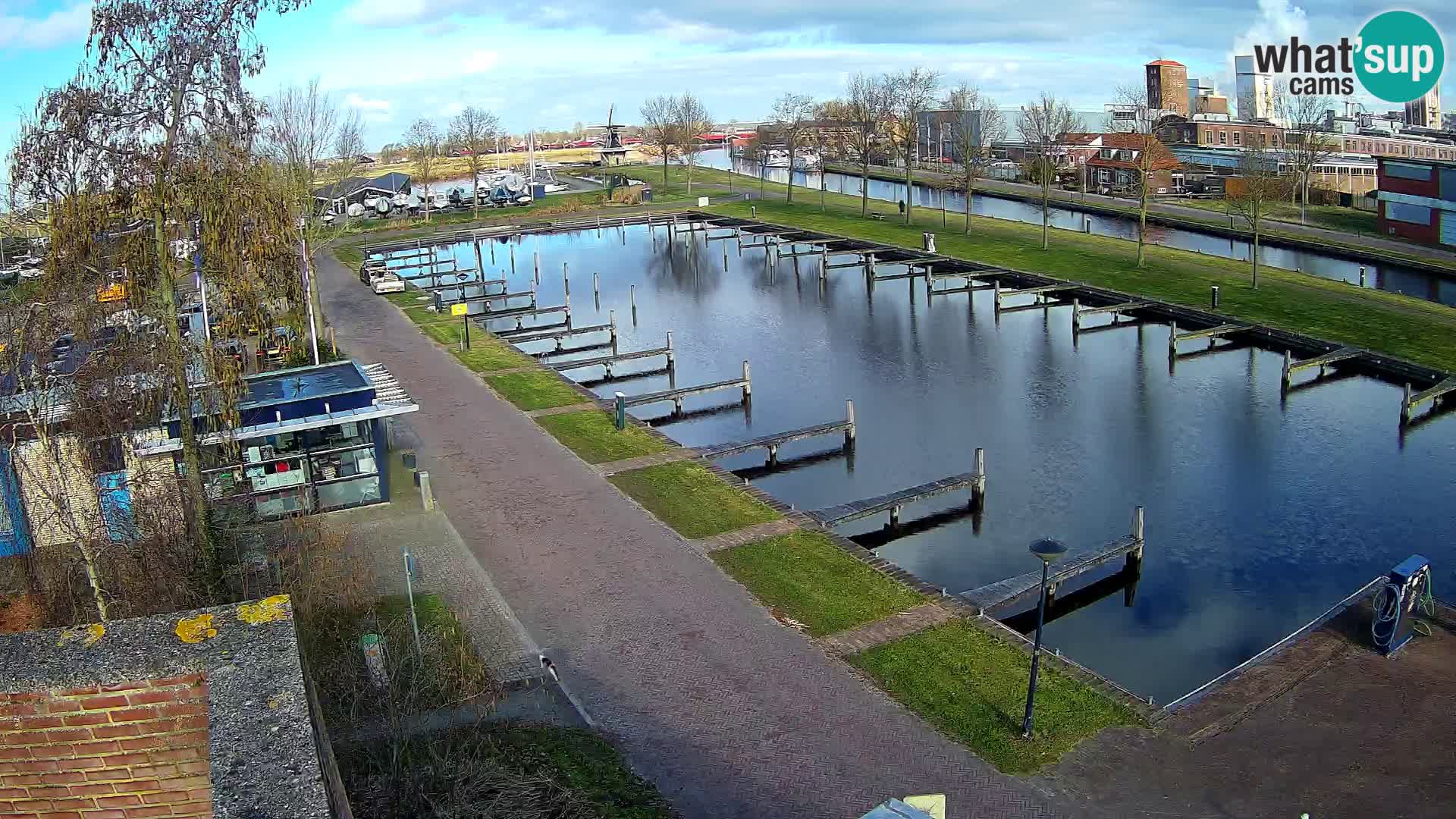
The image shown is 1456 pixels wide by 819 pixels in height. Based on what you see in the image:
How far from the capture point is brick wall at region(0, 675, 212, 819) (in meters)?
6.04

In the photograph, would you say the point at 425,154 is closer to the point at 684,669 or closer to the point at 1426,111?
the point at 684,669

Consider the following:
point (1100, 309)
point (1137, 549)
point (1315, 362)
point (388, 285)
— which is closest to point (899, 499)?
point (1137, 549)

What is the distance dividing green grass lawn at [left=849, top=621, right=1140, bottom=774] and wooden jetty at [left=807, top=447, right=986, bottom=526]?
5221mm

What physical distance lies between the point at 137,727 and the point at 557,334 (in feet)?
110

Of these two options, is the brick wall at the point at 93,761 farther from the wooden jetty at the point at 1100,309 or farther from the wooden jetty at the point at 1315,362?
the wooden jetty at the point at 1100,309

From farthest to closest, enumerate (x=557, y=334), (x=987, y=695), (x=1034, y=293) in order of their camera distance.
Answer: (x=1034, y=293) → (x=557, y=334) → (x=987, y=695)

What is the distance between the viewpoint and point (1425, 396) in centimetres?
2873

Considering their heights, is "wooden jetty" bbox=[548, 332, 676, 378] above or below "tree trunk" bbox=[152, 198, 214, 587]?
below

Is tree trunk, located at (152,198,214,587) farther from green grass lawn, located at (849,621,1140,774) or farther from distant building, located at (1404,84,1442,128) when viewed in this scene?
distant building, located at (1404,84,1442,128)

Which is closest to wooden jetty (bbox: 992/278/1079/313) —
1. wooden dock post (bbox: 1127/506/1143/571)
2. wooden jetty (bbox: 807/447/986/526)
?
wooden jetty (bbox: 807/447/986/526)

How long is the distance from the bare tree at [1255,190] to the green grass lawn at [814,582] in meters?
26.8

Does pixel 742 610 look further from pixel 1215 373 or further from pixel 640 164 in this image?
pixel 640 164

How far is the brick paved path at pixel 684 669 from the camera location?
42.7ft

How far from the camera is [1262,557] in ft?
69.2
